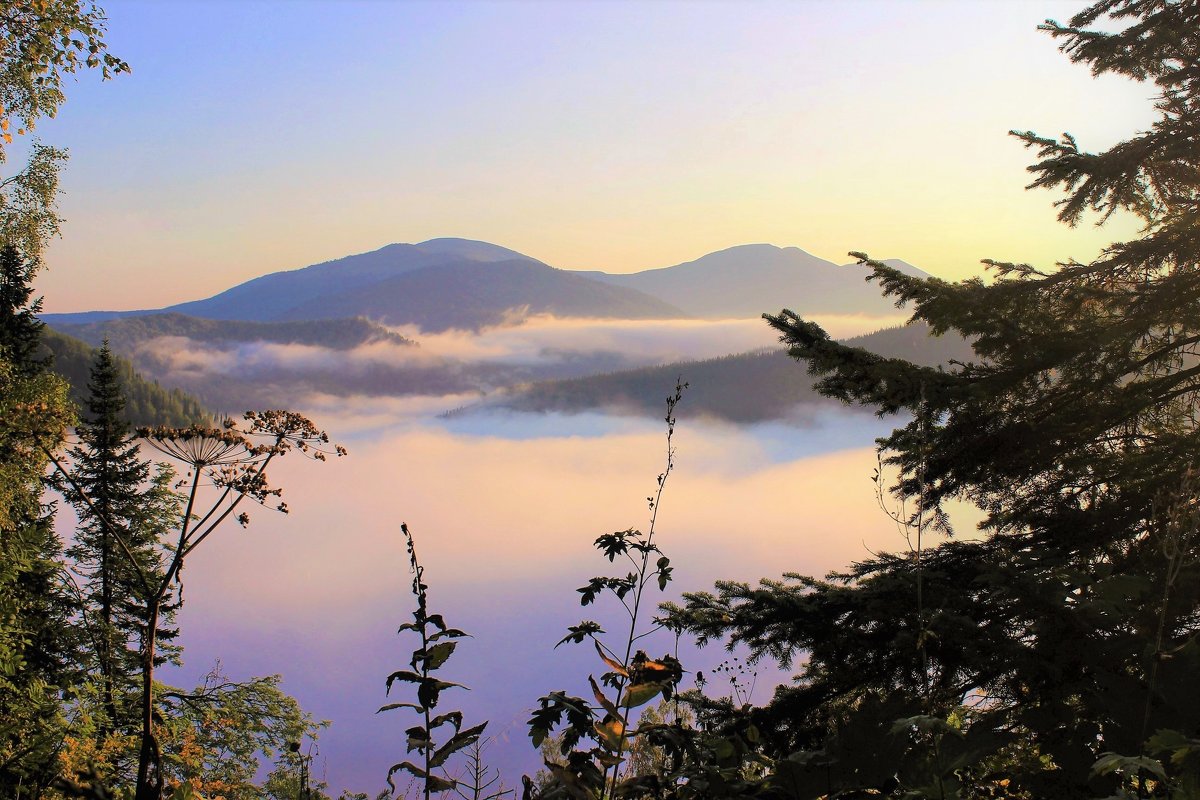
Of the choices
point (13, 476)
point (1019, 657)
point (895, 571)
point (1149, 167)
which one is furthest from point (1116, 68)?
point (13, 476)

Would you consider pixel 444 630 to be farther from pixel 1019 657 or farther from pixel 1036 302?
pixel 1036 302

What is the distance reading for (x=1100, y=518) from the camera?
21.5 ft

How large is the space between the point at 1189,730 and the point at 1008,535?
19.0ft

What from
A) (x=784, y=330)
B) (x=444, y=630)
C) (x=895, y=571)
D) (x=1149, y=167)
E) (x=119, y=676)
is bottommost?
(x=119, y=676)

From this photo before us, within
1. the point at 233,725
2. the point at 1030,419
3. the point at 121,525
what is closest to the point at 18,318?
the point at 121,525

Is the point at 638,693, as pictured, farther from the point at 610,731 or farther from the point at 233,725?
the point at 233,725

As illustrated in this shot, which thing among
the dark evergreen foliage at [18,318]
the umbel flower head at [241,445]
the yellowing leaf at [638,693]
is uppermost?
the dark evergreen foliage at [18,318]

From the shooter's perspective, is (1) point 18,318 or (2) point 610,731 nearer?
(2) point 610,731

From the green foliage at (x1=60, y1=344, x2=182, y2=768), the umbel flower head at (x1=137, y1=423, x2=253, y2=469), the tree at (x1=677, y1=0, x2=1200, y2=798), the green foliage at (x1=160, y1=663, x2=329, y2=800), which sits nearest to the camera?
the umbel flower head at (x1=137, y1=423, x2=253, y2=469)

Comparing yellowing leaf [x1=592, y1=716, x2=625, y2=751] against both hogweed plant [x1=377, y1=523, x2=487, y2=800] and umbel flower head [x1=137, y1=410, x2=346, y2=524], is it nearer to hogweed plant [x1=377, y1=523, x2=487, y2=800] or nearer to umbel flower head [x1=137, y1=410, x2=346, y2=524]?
hogweed plant [x1=377, y1=523, x2=487, y2=800]

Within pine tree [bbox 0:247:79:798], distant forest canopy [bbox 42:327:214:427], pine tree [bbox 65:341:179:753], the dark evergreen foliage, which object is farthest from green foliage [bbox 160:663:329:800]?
distant forest canopy [bbox 42:327:214:427]

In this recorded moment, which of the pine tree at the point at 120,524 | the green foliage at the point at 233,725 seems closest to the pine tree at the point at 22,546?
the green foliage at the point at 233,725

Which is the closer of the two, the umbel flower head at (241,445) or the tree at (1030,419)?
the umbel flower head at (241,445)

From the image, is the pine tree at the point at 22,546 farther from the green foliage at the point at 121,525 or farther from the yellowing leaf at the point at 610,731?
the yellowing leaf at the point at 610,731
